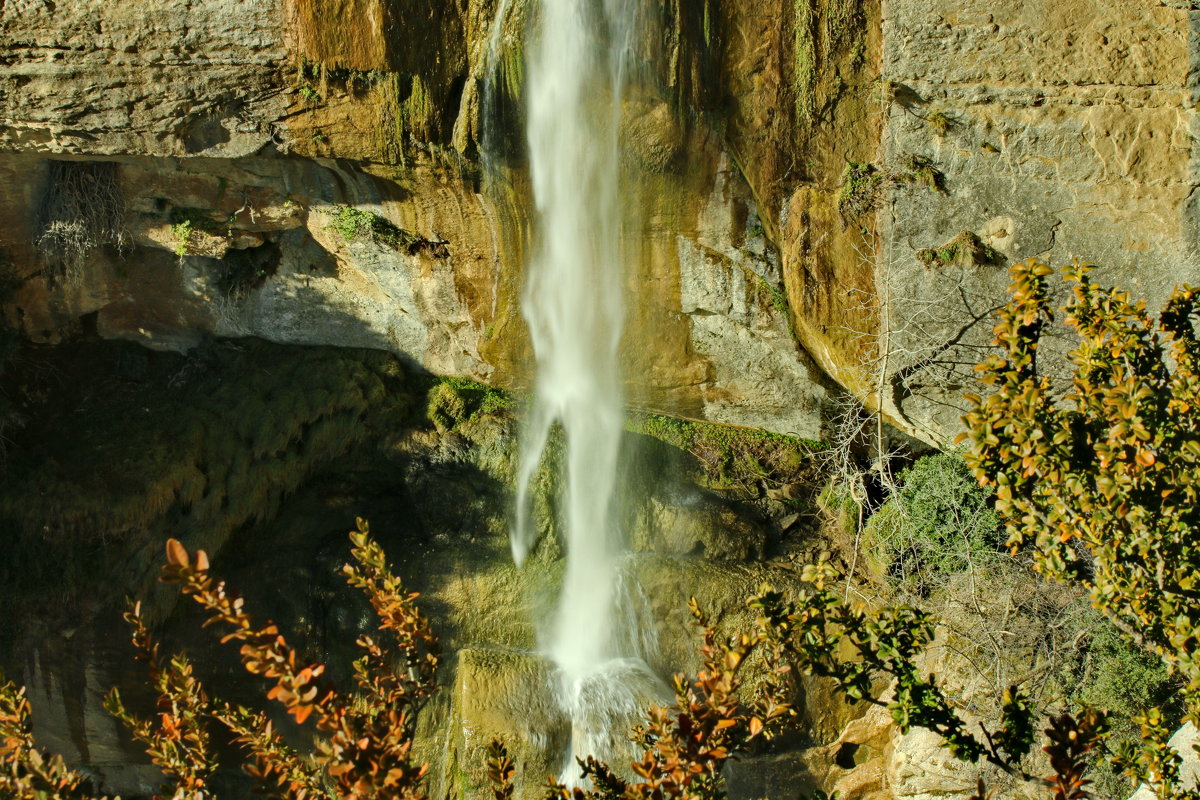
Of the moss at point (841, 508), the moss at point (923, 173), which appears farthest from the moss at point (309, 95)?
the moss at point (841, 508)

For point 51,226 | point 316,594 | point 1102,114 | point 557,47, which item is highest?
point 557,47

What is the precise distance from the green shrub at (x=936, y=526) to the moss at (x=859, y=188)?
6.99 feet

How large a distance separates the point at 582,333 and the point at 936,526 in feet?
11.5

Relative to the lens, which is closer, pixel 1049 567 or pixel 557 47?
pixel 1049 567

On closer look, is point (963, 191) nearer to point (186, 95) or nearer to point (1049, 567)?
point (1049, 567)

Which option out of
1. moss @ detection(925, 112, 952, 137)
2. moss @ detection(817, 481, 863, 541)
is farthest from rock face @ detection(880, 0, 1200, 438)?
moss @ detection(817, 481, 863, 541)

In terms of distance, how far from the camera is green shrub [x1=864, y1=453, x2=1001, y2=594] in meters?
7.25

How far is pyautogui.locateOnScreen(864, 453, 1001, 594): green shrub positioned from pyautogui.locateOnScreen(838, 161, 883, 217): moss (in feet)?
6.99

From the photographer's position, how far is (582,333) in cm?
870

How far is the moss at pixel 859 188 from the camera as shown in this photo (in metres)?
6.91

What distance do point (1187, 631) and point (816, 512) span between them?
195 inches

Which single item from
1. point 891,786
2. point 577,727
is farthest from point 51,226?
point 891,786

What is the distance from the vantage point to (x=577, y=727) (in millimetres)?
6930

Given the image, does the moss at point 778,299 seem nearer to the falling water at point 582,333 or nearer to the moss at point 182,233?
the falling water at point 582,333
